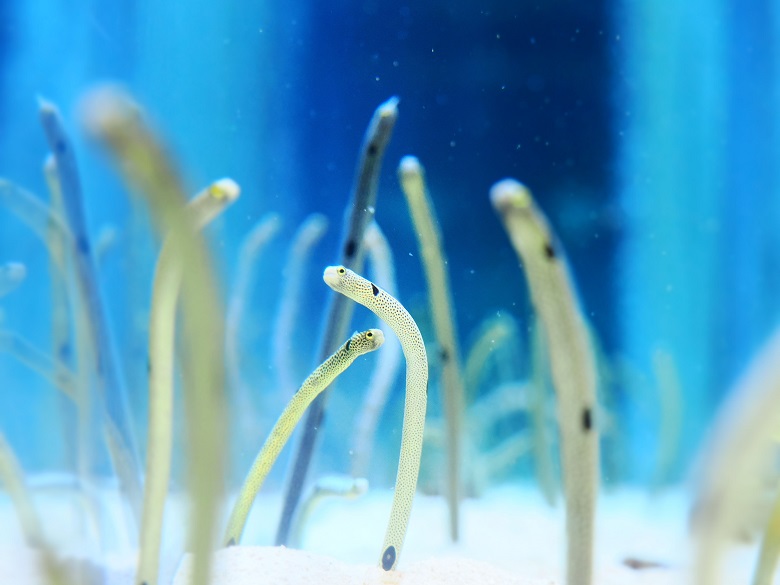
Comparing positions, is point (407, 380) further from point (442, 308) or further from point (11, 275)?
point (11, 275)

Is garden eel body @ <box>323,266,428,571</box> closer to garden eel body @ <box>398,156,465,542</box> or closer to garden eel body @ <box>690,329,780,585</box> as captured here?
garden eel body @ <box>398,156,465,542</box>

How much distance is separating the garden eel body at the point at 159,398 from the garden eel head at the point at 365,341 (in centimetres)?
28

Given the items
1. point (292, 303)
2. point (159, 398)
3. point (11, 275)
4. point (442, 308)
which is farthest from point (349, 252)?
point (11, 275)

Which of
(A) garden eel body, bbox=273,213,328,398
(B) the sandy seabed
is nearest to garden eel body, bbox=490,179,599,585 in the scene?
(B) the sandy seabed

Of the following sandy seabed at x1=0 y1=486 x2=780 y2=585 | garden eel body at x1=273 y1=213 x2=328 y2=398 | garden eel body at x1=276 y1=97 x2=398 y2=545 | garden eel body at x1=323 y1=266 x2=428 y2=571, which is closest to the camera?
garden eel body at x1=323 y1=266 x2=428 y2=571

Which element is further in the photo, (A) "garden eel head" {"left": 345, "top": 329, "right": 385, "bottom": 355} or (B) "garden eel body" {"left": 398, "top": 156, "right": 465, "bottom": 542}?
(B) "garden eel body" {"left": 398, "top": 156, "right": 465, "bottom": 542}

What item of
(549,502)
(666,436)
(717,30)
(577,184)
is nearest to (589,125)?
(577,184)

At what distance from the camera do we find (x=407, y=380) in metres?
1.13

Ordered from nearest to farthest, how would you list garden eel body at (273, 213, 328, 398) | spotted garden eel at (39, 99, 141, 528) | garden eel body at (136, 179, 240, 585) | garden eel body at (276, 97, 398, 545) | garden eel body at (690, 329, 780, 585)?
garden eel body at (690, 329, 780, 585) < garden eel body at (136, 179, 240, 585) < garden eel body at (276, 97, 398, 545) < spotted garden eel at (39, 99, 141, 528) < garden eel body at (273, 213, 328, 398)

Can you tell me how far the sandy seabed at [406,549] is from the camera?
1132 mm

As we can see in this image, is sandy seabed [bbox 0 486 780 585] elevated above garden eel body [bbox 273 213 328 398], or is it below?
below

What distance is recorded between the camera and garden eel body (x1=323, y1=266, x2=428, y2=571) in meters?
0.99

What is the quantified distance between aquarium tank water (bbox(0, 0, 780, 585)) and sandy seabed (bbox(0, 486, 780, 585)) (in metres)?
0.01

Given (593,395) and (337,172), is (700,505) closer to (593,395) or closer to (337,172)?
(593,395)
